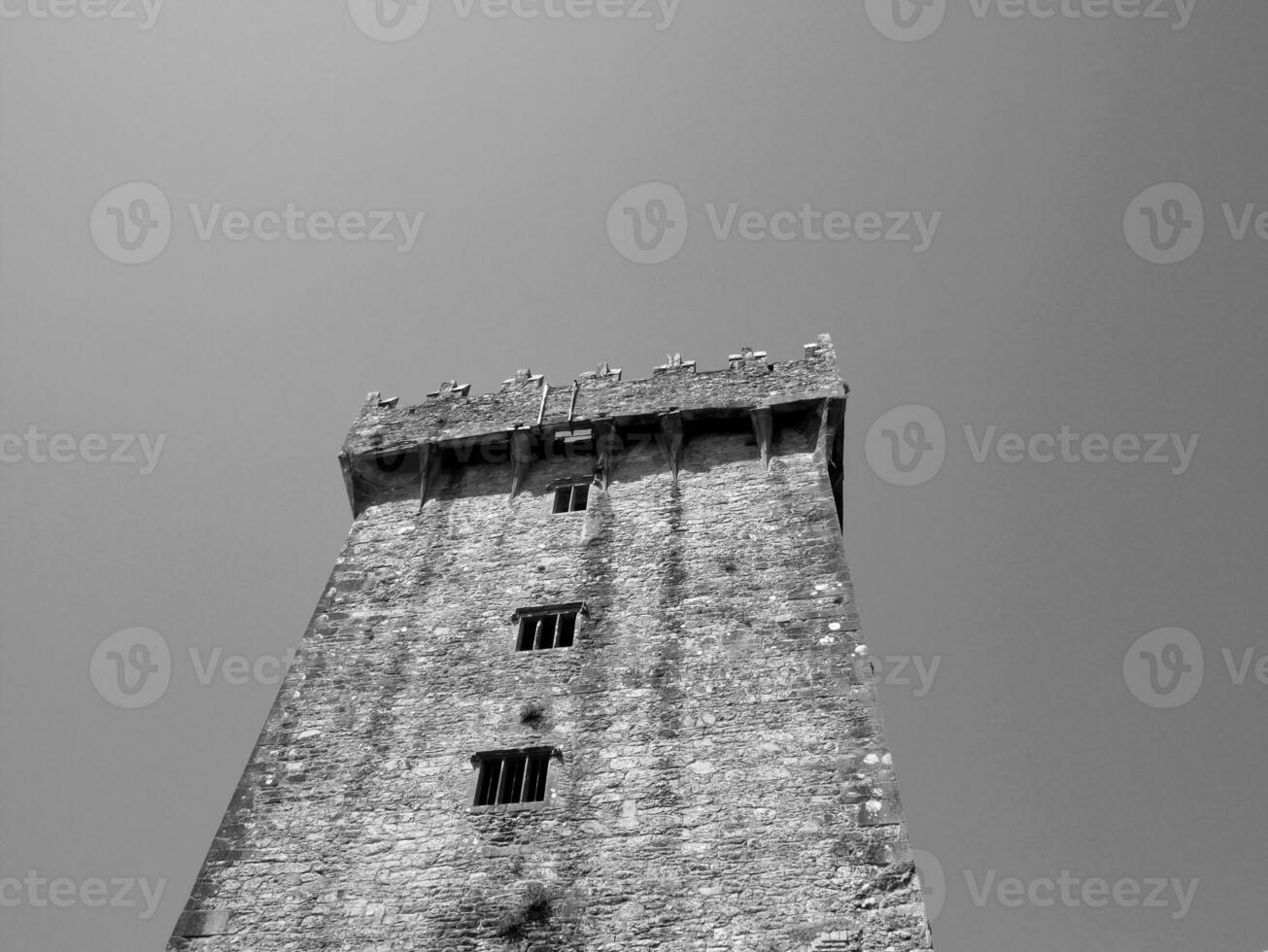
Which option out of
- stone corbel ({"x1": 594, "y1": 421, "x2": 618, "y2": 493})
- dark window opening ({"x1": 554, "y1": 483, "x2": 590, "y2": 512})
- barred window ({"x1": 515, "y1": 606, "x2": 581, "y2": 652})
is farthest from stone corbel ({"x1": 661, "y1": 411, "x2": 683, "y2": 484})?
barred window ({"x1": 515, "y1": 606, "x2": 581, "y2": 652})

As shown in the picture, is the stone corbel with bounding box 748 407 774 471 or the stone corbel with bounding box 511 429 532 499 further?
the stone corbel with bounding box 511 429 532 499

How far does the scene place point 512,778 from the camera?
1430 cm

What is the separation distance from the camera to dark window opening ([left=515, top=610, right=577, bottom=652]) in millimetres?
16188

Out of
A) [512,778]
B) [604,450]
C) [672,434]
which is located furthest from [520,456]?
[512,778]

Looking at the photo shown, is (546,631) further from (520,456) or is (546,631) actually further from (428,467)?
(428,467)

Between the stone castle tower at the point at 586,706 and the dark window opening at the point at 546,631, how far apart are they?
0.05 m

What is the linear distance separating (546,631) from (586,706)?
179 cm

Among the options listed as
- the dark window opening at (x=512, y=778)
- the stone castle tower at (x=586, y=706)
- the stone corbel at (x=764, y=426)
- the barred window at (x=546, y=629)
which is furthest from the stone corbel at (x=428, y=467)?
the dark window opening at (x=512, y=778)

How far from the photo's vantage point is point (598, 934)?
12211 mm

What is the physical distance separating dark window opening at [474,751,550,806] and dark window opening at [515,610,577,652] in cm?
201

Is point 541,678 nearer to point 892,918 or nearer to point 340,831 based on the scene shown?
point 340,831

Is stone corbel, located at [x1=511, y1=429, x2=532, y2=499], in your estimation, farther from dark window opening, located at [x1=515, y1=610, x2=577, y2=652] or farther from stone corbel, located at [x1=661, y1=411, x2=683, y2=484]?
dark window opening, located at [x1=515, y1=610, x2=577, y2=652]

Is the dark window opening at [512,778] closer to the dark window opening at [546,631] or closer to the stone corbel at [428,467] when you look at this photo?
the dark window opening at [546,631]

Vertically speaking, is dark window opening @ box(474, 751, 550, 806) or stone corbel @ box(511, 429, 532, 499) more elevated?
stone corbel @ box(511, 429, 532, 499)
